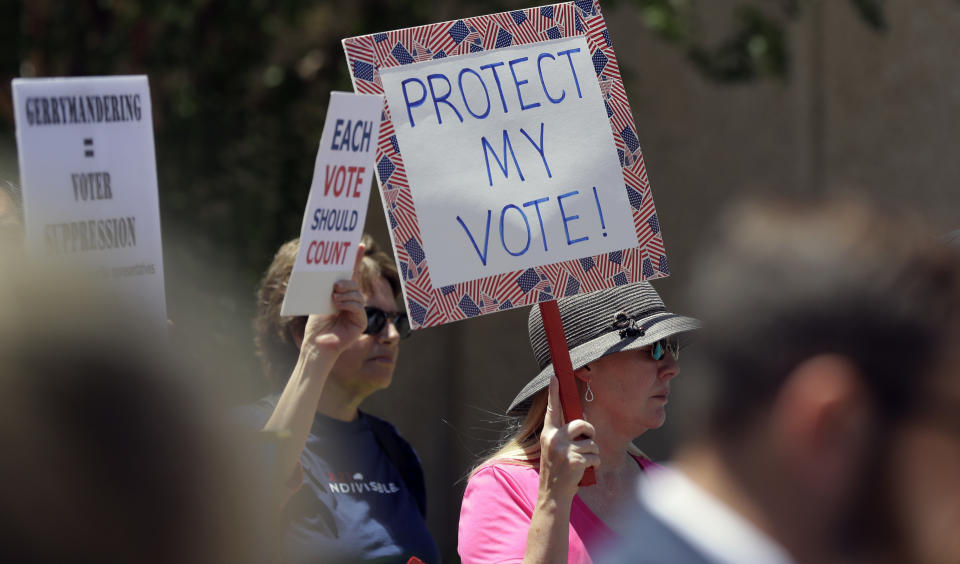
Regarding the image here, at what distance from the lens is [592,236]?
2.44m

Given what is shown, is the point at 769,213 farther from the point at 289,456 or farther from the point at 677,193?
the point at 677,193

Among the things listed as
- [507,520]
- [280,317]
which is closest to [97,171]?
[507,520]

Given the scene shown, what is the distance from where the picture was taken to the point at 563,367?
2.40 metres

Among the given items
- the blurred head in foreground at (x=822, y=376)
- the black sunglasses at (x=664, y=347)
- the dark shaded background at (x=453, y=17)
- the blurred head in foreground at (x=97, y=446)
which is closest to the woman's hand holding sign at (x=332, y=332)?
the black sunglasses at (x=664, y=347)

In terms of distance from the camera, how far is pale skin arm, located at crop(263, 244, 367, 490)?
8.38ft

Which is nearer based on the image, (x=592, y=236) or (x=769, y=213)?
(x=769, y=213)

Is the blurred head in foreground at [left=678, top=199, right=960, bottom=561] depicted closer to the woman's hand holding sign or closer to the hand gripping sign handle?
the hand gripping sign handle

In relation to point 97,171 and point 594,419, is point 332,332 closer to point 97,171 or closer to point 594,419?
point 594,419

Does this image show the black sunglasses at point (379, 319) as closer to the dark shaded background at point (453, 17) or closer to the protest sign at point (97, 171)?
the protest sign at point (97, 171)

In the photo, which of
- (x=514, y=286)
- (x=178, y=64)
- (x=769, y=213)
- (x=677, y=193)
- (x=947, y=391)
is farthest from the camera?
(x=677, y=193)

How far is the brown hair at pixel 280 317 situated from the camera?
123 inches

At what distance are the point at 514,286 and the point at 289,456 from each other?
23.7 inches

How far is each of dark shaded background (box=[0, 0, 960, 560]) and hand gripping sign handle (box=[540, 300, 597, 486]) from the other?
116 inches

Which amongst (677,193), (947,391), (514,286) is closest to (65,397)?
(947,391)
